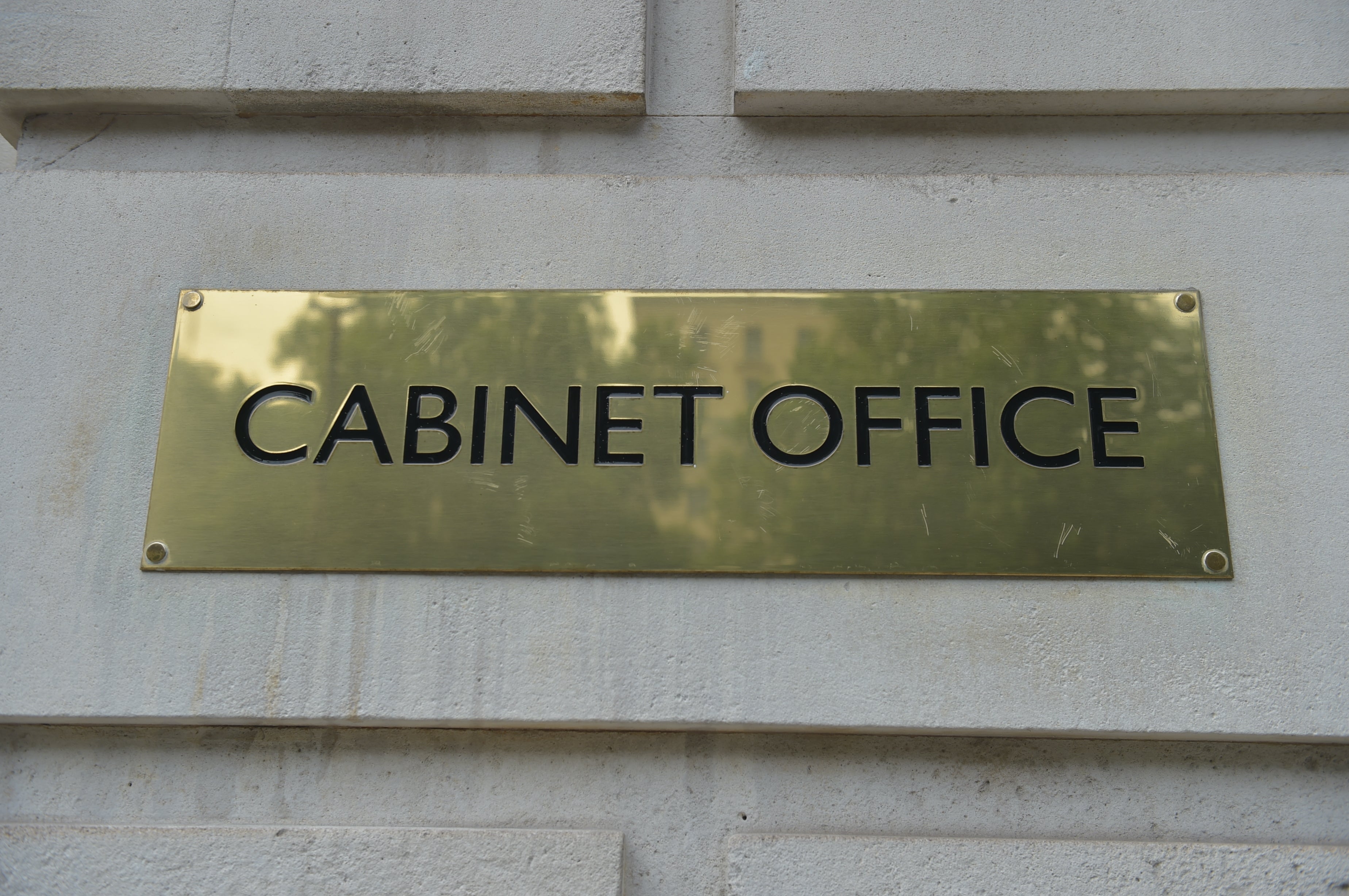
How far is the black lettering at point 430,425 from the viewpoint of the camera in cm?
189

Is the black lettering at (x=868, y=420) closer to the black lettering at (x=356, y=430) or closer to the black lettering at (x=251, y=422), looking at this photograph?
the black lettering at (x=356, y=430)

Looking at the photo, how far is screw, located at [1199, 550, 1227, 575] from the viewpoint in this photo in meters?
1.80

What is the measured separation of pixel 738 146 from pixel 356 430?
3.99 ft

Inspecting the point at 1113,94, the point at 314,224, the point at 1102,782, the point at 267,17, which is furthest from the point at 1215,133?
the point at 267,17

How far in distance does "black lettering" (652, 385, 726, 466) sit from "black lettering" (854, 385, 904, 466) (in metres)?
0.32

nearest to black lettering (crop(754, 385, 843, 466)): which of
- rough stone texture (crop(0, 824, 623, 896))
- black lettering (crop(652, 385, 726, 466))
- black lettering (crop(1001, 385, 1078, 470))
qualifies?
black lettering (crop(652, 385, 726, 466))

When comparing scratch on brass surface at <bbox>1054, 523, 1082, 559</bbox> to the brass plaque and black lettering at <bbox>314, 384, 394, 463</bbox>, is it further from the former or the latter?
black lettering at <bbox>314, 384, 394, 463</bbox>

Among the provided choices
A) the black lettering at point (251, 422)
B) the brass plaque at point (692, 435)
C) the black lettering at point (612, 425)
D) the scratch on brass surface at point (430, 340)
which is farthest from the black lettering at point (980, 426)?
the black lettering at point (251, 422)

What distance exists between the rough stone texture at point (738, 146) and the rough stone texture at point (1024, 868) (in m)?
1.61

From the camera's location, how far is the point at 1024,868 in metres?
1.68

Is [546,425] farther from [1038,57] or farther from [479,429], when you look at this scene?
[1038,57]

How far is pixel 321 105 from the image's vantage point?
7.09 feet

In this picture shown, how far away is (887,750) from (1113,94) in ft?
5.72

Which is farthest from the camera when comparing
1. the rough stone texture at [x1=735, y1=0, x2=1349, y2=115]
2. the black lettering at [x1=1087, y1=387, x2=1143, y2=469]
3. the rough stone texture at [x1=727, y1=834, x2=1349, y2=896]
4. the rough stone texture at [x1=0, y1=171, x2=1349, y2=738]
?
the rough stone texture at [x1=735, y1=0, x2=1349, y2=115]
